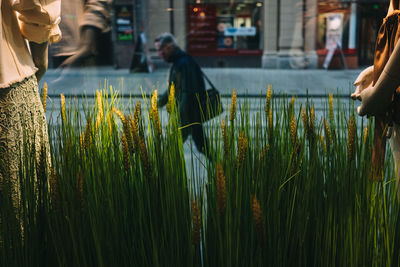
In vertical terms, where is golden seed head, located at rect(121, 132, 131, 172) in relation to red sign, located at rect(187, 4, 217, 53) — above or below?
below

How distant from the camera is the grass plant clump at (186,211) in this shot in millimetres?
945

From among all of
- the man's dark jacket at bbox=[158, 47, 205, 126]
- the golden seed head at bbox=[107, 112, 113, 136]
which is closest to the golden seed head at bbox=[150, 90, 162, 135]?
the golden seed head at bbox=[107, 112, 113, 136]

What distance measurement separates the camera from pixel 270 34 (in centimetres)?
632

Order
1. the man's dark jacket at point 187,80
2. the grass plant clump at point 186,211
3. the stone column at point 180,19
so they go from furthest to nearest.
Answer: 1. the stone column at point 180,19
2. the man's dark jacket at point 187,80
3. the grass plant clump at point 186,211

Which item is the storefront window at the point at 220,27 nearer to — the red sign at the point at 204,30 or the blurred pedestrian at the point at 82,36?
the red sign at the point at 204,30

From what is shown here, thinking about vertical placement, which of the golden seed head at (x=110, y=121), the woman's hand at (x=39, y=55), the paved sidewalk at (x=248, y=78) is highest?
the woman's hand at (x=39, y=55)

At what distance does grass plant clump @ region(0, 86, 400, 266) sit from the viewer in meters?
0.95

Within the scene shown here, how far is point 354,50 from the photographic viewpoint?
655 centimetres

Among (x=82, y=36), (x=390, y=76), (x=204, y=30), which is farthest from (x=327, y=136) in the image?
(x=82, y=36)

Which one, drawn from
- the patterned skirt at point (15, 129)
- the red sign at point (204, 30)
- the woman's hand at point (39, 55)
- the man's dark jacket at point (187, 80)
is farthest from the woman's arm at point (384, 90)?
the red sign at point (204, 30)

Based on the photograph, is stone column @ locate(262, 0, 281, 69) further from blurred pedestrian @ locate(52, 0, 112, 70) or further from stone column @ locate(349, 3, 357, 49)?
blurred pedestrian @ locate(52, 0, 112, 70)

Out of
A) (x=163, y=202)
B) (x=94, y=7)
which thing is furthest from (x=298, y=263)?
(x=94, y=7)

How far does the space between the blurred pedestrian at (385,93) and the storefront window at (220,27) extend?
4.04m

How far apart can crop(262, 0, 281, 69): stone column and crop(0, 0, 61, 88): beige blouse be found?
4712mm
